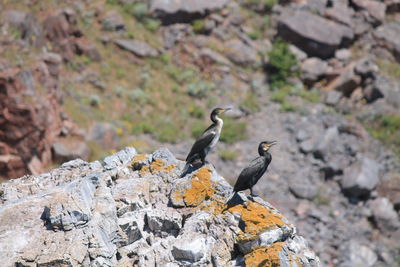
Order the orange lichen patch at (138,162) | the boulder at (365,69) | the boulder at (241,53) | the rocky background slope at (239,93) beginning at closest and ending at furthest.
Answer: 1. the orange lichen patch at (138,162)
2. the rocky background slope at (239,93)
3. the boulder at (365,69)
4. the boulder at (241,53)

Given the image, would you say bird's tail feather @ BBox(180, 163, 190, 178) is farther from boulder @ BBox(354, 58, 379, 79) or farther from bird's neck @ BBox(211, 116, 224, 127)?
boulder @ BBox(354, 58, 379, 79)

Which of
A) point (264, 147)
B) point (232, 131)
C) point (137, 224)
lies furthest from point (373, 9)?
point (137, 224)

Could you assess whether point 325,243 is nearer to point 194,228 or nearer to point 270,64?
point 270,64

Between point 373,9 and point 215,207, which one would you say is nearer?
point 215,207

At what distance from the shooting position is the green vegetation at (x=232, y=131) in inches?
→ 1000

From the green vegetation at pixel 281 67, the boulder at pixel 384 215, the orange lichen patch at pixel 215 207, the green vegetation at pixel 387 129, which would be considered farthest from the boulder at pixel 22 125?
the green vegetation at pixel 387 129

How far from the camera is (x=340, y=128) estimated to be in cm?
2669

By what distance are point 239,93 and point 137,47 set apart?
5843mm

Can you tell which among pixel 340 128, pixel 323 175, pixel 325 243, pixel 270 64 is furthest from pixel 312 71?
pixel 325 243

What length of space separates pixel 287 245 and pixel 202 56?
21.7 m

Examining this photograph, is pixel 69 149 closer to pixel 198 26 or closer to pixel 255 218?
pixel 198 26

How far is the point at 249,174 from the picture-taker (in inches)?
388

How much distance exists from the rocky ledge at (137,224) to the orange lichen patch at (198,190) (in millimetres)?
17

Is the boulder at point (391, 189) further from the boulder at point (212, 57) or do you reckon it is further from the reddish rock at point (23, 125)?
the reddish rock at point (23, 125)
